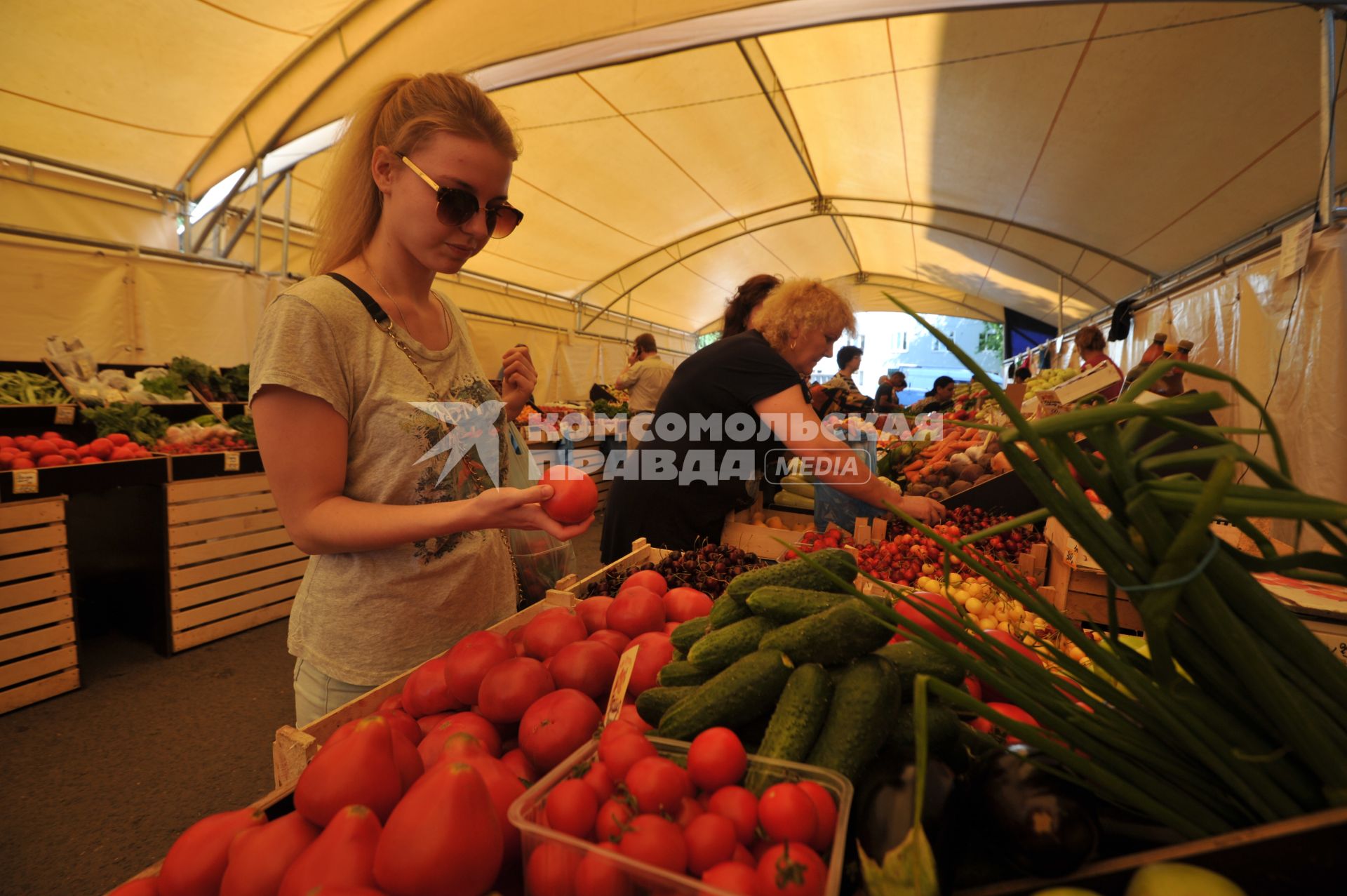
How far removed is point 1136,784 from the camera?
2.12ft

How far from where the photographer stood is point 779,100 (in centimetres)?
802

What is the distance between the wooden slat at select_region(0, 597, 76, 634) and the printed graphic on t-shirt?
3533 millimetres

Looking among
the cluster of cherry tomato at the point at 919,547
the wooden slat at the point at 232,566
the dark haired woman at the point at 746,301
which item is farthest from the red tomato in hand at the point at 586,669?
the wooden slat at the point at 232,566

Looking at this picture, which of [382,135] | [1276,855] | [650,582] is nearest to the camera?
[1276,855]

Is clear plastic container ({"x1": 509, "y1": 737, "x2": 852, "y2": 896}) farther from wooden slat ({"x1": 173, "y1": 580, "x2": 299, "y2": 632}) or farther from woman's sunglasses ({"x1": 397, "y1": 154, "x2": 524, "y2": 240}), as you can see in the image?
wooden slat ({"x1": 173, "y1": 580, "x2": 299, "y2": 632})

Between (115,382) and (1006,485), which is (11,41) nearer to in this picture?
(115,382)

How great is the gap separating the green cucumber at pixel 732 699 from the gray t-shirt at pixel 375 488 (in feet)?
2.38

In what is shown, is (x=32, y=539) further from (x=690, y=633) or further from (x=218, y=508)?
(x=690, y=633)

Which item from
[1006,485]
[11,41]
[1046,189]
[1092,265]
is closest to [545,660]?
[1006,485]

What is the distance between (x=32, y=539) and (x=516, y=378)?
11.3ft

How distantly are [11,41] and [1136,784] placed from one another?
24.0 ft

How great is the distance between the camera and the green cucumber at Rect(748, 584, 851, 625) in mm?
982

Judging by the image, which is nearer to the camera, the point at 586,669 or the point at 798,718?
the point at 798,718

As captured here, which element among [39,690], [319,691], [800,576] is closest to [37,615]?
[39,690]
